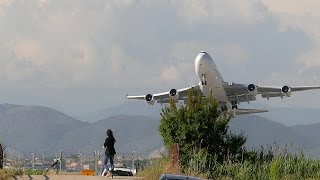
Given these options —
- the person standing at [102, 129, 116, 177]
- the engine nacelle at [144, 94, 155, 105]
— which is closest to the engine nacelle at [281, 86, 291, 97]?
the engine nacelle at [144, 94, 155, 105]

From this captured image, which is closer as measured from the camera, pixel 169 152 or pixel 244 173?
pixel 244 173

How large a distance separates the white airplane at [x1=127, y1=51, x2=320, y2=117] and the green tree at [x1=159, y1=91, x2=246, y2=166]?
69.9 ft

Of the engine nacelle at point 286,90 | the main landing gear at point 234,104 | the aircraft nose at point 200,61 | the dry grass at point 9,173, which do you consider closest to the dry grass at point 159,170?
the dry grass at point 9,173

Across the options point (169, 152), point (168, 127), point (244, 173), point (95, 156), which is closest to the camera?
point (244, 173)

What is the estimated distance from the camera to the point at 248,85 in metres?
64.2

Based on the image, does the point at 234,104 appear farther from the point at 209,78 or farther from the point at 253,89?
the point at 209,78

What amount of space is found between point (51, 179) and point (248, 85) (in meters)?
37.0

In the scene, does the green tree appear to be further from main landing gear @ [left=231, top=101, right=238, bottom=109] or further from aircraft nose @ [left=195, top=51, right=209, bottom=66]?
main landing gear @ [left=231, top=101, right=238, bottom=109]

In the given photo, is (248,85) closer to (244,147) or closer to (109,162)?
(244,147)

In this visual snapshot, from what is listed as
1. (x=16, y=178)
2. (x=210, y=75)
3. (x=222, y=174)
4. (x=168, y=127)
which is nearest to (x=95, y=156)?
(x=210, y=75)

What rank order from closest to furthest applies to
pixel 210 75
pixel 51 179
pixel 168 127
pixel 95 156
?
pixel 51 179, pixel 168 127, pixel 95 156, pixel 210 75

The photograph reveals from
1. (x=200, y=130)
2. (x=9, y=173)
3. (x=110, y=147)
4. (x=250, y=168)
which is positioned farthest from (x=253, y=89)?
(x=9, y=173)

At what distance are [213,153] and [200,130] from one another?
3.76 feet

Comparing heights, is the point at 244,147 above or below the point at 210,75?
below
